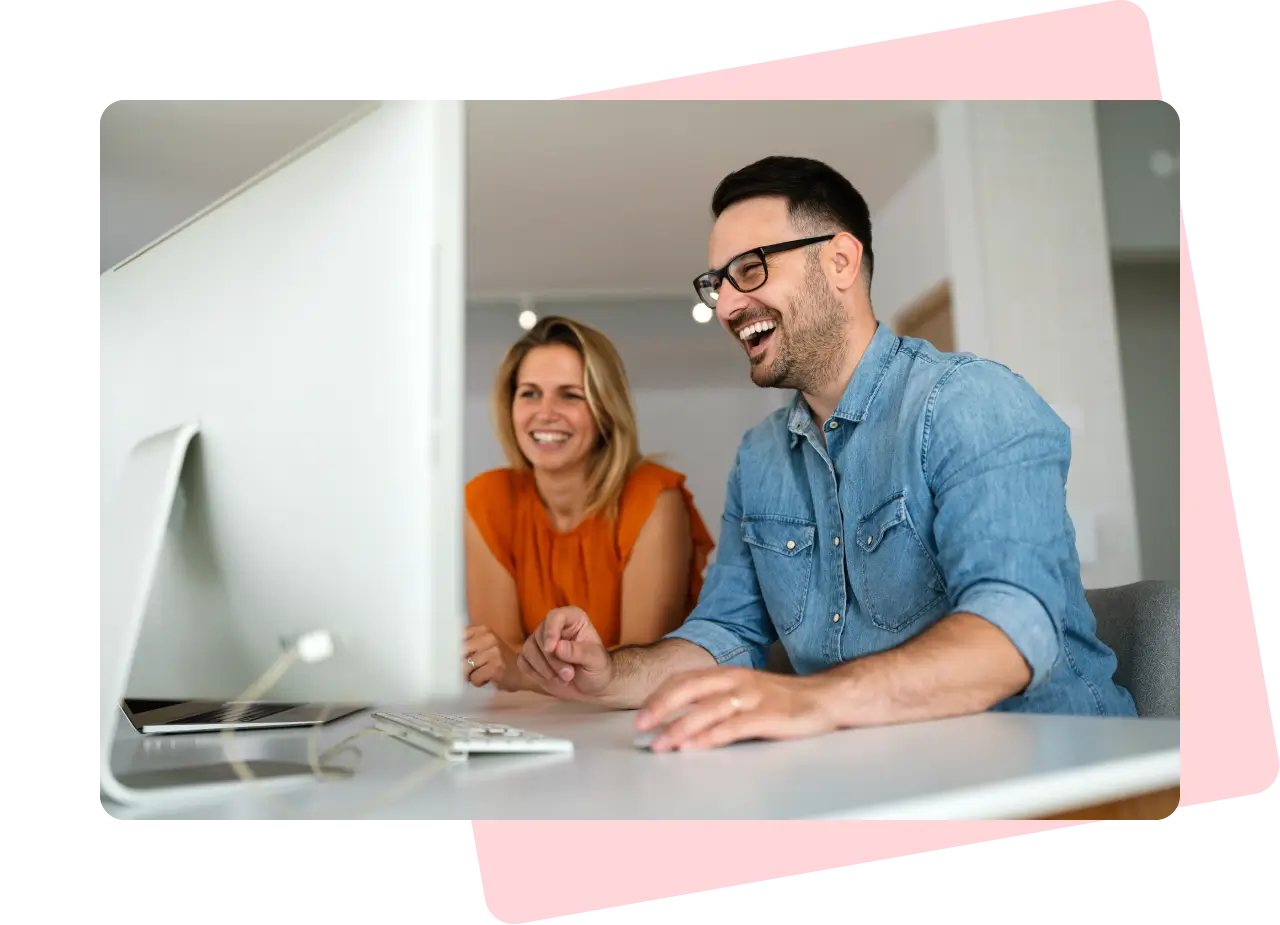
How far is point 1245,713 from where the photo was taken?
1044 millimetres

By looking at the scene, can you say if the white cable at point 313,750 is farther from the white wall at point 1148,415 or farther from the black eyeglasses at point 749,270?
the white wall at point 1148,415

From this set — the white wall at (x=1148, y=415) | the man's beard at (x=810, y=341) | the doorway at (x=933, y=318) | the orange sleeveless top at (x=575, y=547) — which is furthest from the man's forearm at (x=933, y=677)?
the doorway at (x=933, y=318)

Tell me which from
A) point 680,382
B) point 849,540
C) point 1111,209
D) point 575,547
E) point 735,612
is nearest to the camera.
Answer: point 849,540

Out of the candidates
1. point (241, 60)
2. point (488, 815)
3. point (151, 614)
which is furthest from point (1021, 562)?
point (241, 60)

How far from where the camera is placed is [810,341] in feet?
4.80

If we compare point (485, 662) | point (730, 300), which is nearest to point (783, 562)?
point (730, 300)

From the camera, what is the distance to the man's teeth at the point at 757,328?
154cm

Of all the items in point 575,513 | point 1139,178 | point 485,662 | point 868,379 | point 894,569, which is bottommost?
point 485,662

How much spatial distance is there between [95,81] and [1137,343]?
188cm

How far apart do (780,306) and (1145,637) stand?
712mm

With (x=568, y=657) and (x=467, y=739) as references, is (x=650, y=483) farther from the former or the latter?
(x=467, y=739)

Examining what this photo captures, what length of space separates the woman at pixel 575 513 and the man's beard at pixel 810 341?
68 cm

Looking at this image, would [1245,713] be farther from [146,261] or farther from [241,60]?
[241,60]

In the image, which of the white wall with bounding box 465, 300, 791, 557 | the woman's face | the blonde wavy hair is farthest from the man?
the white wall with bounding box 465, 300, 791, 557
